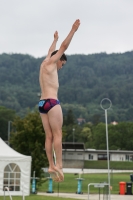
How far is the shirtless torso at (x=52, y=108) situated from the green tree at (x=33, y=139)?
3129 cm

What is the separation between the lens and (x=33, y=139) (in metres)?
39.5

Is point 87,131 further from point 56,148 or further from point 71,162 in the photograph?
point 56,148

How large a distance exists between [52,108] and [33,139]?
32512 millimetres

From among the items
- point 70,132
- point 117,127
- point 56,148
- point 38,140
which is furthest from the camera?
point 70,132

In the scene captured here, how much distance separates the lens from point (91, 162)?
109625 millimetres

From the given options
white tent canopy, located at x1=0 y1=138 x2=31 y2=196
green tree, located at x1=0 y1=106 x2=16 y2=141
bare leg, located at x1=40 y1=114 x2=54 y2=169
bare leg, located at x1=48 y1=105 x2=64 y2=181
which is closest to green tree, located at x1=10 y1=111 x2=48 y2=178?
white tent canopy, located at x1=0 y1=138 x2=31 y2=196

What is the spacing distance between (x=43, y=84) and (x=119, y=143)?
143 metres

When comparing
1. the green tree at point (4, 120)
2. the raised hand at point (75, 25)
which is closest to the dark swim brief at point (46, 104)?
the raised hand at point (75, 25)

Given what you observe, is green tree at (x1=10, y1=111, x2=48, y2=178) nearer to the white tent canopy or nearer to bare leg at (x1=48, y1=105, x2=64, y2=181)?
the white tent canopy

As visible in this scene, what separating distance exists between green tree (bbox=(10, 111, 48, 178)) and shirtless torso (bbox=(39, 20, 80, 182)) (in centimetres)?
3129

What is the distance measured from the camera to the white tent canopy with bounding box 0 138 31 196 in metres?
33.0

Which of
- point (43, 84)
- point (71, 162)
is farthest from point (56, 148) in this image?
point (71, 162)

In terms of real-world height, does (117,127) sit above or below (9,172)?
above

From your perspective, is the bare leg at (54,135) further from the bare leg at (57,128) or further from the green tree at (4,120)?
the green tree at (4,120)
